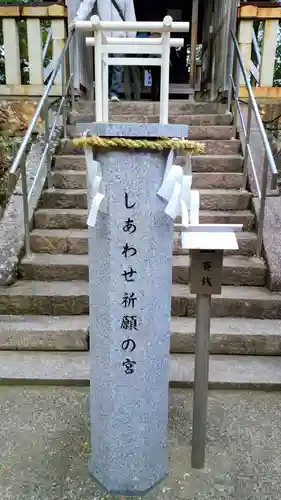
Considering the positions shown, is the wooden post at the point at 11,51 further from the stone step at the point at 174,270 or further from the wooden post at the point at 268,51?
the wooden post at the point at 268,51

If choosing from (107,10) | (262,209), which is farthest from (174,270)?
(107,10)

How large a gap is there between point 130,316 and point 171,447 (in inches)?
37.2

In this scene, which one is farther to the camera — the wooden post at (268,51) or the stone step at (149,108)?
the stone step at (149,108)

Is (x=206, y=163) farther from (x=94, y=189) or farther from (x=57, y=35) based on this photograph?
(x=94, y=189)

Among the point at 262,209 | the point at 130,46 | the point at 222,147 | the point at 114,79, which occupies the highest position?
the point at 130,46

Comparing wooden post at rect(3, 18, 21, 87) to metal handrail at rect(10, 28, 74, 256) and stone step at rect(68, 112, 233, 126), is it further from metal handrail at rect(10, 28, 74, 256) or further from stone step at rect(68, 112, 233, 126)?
stone step at rect(68, 112, 233, 126)

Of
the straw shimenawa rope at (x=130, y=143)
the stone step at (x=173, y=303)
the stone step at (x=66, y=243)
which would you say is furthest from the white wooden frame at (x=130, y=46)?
the stone step at (x=66, y=243)

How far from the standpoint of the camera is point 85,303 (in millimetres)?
3426

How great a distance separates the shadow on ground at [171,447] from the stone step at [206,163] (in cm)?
269

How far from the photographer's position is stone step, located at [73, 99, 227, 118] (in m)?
5.48

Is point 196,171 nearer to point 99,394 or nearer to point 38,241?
point 38,241

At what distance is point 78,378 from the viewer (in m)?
2.87

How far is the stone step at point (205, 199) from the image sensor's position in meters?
4.32

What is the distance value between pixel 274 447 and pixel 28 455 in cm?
135
